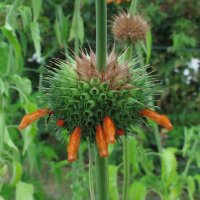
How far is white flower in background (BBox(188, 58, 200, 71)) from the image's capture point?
14.9 ft

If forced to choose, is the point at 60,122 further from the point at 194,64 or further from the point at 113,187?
the point at 194,64

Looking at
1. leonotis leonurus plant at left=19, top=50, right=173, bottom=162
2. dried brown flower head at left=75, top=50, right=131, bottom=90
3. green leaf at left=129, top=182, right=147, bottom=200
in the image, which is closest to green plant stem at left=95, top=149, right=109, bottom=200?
leonotis leonurus plant at left=19, top=50, right=173, bottom=162

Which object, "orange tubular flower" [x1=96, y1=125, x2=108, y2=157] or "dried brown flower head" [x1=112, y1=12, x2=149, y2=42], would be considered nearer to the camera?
"orange tubular flower" [x1=96, y1=125, x2=108, y2=157]

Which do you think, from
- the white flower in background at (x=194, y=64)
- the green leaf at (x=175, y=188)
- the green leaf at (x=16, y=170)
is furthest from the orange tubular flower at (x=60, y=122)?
the white flower in background at (x=194, y=64)

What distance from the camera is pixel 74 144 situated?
1.00 m

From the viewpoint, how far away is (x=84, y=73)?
1.07 meters

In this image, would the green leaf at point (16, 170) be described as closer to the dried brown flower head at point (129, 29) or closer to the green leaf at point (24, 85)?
the green leaf at point (24, 85)

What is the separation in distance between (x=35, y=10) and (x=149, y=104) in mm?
587

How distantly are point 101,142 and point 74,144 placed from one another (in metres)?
0.05

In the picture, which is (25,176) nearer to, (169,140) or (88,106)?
(88,106)

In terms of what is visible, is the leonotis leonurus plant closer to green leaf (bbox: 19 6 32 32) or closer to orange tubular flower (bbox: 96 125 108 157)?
orange tubular flower (bbox: 96 125 108 157)

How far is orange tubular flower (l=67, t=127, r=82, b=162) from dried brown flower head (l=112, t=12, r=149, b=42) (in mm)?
777

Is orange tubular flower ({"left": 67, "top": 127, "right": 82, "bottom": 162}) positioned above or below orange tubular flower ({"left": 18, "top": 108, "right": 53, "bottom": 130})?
below

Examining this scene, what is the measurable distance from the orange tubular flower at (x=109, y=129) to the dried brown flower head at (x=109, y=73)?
7 cm
